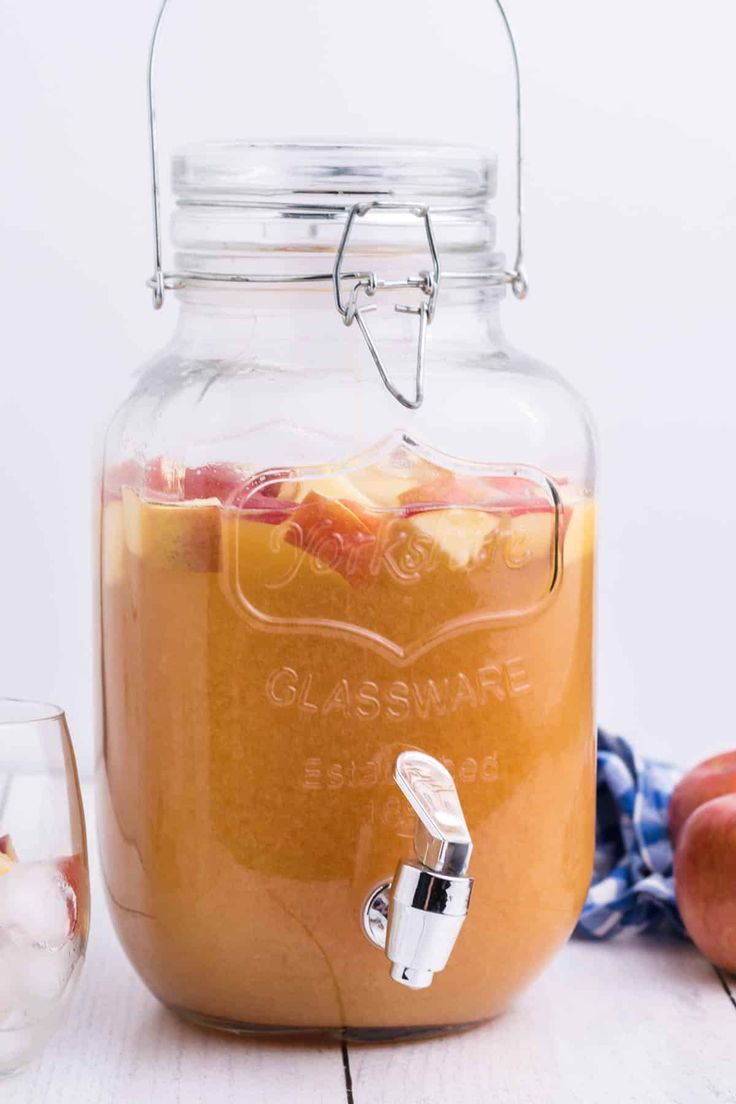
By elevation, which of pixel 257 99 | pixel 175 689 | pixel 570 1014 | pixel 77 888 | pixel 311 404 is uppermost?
pixel 257 99

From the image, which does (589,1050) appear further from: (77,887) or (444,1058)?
(77,887)

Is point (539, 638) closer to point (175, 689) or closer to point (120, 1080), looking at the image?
point (175, 689)

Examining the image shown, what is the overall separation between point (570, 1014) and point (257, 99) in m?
0.81

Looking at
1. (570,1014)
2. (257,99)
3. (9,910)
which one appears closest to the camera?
(9,910)

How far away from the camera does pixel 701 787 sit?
114 cm

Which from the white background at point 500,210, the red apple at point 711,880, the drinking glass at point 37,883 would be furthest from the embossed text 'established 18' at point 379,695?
the white background at point 500,210

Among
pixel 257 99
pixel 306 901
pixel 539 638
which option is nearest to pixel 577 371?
pixel 257 99

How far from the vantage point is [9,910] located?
2.71 feet

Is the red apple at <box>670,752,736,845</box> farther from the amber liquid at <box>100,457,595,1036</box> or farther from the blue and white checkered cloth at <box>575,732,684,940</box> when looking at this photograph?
the amber liquid at <box>100,457,595,1036</box>

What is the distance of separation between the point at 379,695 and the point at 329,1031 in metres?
0.20

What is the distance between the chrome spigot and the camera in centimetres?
81

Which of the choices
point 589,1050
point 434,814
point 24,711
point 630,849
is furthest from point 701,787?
point 24,711

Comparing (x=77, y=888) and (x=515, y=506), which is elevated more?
(x=515, y=506)

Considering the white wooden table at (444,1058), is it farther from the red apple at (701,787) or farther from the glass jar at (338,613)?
the red apple at (701,787)
